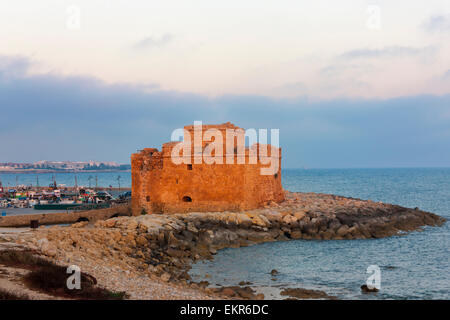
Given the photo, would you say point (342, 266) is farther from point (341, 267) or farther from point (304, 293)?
point (304, 293)

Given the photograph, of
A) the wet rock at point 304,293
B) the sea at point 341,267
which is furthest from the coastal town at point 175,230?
the sea at point 341,267

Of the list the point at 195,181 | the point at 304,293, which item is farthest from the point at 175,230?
the point at 304,293

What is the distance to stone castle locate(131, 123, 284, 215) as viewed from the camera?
79.8 ft

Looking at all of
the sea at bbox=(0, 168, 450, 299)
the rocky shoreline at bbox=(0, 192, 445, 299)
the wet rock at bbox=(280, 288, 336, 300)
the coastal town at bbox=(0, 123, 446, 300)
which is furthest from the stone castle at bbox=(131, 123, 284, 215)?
the wet rock at bbox=(280, 288, 336, 300)

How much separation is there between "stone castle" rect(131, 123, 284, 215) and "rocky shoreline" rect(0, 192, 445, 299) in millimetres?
1454

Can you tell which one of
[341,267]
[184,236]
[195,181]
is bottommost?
[341,267]

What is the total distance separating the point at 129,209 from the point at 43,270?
59.7 feet

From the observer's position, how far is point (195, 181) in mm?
24641

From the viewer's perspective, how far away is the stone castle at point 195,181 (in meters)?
24.3

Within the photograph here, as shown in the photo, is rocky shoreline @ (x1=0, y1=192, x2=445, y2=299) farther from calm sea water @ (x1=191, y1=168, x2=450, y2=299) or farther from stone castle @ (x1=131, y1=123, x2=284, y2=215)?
stone castle @ (x1=131, y1=123, x2=284, y2=215)

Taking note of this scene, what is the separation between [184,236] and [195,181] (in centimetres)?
550

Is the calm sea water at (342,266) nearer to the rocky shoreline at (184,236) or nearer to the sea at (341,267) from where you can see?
the sea at (341,267)
